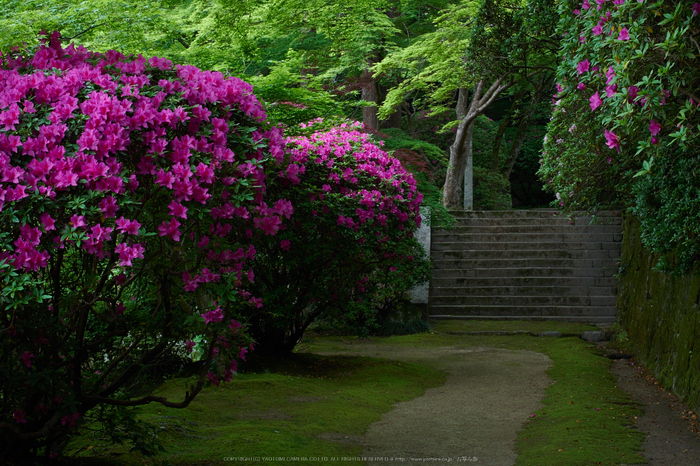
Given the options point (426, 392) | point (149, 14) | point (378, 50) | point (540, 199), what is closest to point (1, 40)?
point (149, 14)

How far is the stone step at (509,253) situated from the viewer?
45.8 ft

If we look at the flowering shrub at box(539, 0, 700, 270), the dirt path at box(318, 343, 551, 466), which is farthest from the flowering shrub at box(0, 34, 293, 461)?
the flowering shrub at box(539, 0, 700, 270)

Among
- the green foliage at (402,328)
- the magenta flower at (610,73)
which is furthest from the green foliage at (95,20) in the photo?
the magenta flower at (610,73)

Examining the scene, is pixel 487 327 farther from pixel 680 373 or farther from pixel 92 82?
pixel 92 82

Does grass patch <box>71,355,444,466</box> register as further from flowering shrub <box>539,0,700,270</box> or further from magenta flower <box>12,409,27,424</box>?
flowering shrub <box>539,0,700,270</box>

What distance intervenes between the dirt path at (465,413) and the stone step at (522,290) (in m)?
3.74

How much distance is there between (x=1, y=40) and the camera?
24.2 feet

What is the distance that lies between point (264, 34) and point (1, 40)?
20.6ft

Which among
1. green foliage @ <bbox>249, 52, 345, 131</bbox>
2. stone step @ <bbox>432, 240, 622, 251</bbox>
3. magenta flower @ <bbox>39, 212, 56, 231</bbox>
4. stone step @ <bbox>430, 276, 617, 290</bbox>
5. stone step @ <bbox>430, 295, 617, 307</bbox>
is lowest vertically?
stone step @ <bbox>430, 295, 617, 307</bbox>

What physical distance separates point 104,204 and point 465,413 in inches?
161

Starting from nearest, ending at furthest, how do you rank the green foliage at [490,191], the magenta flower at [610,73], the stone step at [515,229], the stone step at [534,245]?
the magenta flower at [610,73] → the stone step at [534,245] → the stone step at [515,229] → the green foliage at [490,191]

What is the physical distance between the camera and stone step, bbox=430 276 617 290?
13195 millimetres

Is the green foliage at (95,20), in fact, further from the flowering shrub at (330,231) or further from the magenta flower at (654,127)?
the magenta flower at (654,127)

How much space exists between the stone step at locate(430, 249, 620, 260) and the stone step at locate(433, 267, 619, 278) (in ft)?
1.40
